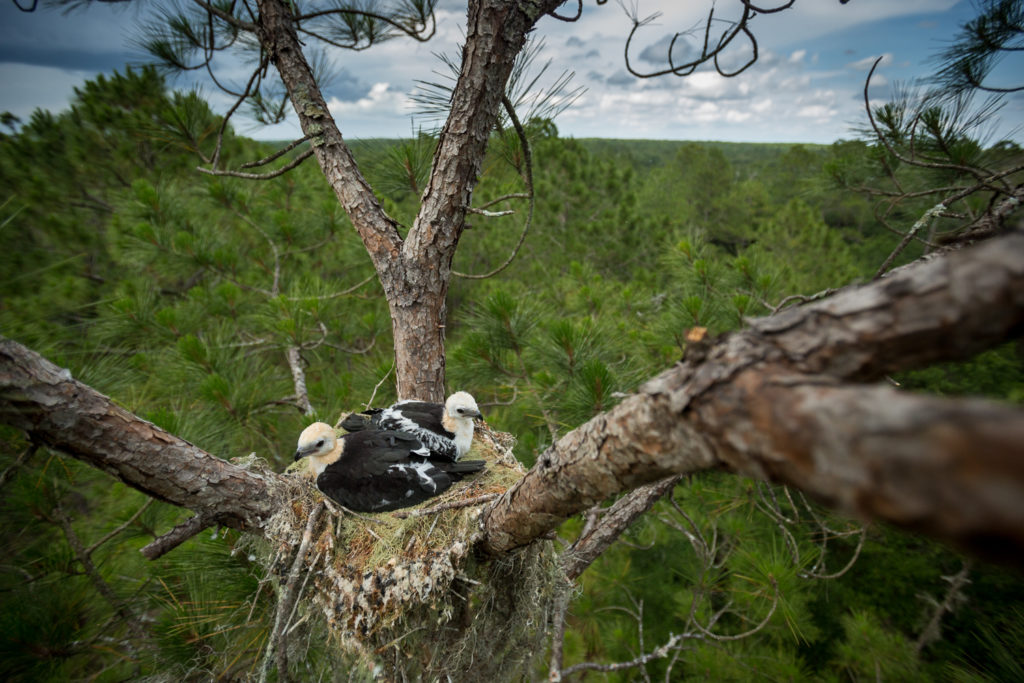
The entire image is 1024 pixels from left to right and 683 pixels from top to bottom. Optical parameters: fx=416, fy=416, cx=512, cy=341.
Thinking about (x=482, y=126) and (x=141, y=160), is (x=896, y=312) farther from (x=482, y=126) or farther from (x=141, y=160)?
(x=141, y=160)

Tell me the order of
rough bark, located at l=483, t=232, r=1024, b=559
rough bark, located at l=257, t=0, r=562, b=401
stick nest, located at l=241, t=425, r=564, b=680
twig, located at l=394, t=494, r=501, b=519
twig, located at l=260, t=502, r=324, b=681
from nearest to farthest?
rough bark, located at l=483, t=232, r=1024, b=559 < twig, located at l=260, t=502, r=324, b=681 < stick nest, located at l=241, t=425, r=564, b=680 < twig, located at l=394, t=494, r=501, b=519 < rough bark, located at l=257, t=0, r=562, b=401

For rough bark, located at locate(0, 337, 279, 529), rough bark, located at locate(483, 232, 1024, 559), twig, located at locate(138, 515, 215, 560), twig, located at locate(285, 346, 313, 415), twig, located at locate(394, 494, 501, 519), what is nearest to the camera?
Answer: rough bark, located at locate(483, 232, 1024, 559)

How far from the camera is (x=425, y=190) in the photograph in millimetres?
1937

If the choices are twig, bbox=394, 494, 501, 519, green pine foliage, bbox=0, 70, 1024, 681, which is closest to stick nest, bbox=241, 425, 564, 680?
twig, bbox=394, 494, 501, 519

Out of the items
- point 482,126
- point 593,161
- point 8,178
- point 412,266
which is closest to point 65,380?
point 412,266

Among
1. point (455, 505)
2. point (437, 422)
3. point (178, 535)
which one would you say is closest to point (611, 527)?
point (455, 505)

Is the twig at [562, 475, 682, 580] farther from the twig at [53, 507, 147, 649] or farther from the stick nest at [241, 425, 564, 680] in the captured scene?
the twig at [53, 507, 147, 649]

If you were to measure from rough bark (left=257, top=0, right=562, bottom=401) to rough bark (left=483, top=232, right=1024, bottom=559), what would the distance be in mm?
1491

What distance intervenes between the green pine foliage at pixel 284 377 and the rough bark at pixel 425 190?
396mm

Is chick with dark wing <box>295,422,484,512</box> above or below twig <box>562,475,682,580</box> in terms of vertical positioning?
above

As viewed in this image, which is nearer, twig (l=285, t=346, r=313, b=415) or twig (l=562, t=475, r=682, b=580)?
twig (l=562, t=475, r=682, b=580)

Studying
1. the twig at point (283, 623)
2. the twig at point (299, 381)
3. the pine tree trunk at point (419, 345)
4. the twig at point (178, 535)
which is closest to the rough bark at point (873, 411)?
the twig at point (283, 623)

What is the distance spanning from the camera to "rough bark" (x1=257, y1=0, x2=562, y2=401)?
68.4 inches

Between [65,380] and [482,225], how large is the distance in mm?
5543
